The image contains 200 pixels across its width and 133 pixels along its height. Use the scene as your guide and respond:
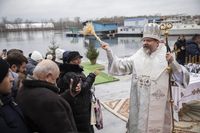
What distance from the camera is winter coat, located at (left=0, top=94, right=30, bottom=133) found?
1799mm

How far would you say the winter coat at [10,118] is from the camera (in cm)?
180

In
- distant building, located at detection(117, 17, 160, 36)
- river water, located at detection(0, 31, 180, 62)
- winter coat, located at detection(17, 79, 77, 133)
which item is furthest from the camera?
distant building, located at detection(117, 17, 160, 36)

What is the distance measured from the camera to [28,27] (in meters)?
109

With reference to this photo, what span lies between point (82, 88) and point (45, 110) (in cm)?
137

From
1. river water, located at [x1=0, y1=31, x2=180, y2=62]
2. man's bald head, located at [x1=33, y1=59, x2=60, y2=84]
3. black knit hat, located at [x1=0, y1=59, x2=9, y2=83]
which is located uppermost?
black knit hat, located at [x1=0, y1=59, x2=9, y2=83]

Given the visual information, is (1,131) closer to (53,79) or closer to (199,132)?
(53,79)

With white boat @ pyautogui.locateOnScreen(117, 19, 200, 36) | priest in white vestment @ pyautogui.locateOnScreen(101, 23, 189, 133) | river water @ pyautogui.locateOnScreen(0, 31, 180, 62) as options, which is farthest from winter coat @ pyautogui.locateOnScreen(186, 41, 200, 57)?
white boat @ pyautogui.locateOnScreen(117, 19, 200, 36)

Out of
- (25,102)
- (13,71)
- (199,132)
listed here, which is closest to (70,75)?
(13,71)

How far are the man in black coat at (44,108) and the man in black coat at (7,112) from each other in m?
0.11

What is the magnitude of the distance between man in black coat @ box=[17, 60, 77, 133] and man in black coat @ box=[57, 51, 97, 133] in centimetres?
108

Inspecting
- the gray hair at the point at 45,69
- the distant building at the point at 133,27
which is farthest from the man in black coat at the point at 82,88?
the distant building at the point at 133,27

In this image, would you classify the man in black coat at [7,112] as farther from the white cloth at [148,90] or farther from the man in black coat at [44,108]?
the white cloth at [148,90]

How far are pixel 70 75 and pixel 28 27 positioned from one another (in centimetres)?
10972

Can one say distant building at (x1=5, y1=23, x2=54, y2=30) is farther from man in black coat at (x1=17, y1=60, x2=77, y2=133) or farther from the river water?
man in black coat at (x1=17, y1=60, x2=77, y2=133)
